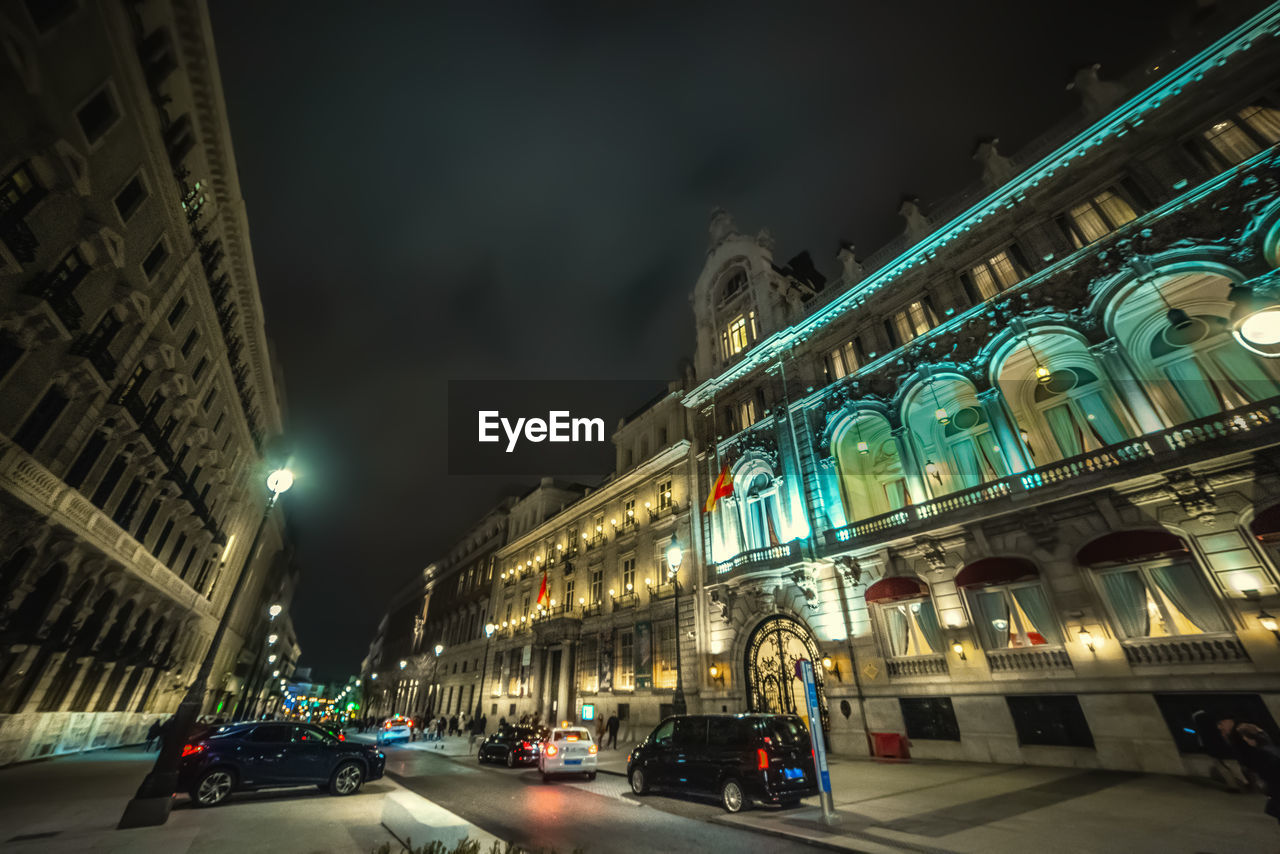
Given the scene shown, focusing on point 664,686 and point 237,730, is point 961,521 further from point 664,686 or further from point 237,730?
point 237,730

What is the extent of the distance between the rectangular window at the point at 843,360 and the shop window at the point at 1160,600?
38.6ft

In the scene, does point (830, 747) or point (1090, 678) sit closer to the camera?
point (1090, 678)

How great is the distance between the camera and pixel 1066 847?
7.24 m

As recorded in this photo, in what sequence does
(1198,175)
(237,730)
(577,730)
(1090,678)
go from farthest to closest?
(577,730), (1198,175), (1090,678), (237,730)

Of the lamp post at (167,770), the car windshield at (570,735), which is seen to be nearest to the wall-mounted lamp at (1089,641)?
the car windshield at (570,735)

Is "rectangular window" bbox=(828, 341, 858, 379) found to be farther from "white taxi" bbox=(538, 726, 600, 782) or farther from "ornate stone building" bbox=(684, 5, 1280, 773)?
"white taxi" bbox=(538, 726, 600, 782)

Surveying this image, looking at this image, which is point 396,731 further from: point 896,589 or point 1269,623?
point 1269,623

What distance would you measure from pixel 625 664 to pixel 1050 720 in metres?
20.6

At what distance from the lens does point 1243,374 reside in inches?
561

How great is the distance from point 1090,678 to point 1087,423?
837 cm

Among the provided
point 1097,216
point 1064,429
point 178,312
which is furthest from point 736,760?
point 178,312

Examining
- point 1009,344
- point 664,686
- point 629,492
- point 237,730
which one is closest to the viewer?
point 237,730

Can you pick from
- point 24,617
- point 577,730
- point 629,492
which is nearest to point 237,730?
point 577,730

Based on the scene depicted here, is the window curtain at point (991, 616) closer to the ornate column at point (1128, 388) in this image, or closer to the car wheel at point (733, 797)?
the ornate column at point (1128, 388)
